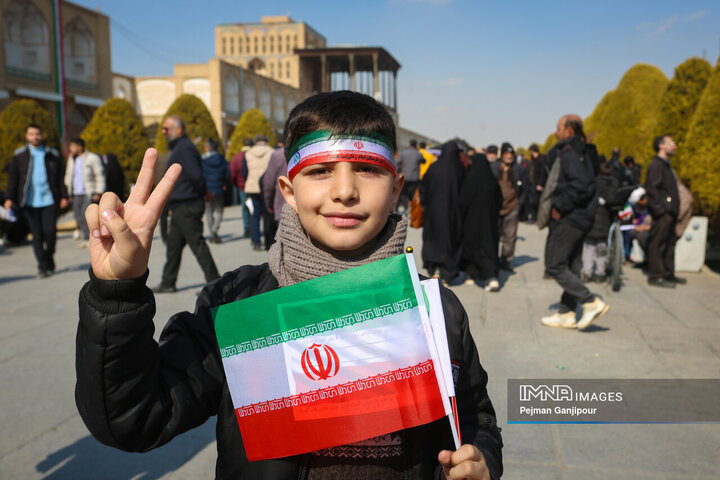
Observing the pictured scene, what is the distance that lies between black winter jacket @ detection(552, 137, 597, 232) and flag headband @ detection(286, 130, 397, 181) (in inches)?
174

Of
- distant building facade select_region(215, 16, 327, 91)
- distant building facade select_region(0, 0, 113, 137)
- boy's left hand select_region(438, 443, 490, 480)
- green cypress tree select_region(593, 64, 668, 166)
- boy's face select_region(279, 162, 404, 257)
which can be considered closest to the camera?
boy's left hand select_region(438, 443, 490, 480)

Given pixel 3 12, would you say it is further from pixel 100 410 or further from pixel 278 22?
pixel 278 22

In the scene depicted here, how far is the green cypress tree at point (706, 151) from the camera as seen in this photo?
27.2ft

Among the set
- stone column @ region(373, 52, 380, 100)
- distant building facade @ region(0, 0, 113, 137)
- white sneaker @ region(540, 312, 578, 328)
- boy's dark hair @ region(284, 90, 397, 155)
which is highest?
stone column @ region(373, 52, 380, 100)

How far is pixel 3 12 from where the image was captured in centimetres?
2289

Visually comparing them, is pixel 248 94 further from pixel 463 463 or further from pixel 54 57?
pixel 463 463

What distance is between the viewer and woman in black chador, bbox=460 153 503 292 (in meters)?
7.36

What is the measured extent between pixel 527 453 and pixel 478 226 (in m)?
4.68

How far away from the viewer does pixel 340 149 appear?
4.59 feet

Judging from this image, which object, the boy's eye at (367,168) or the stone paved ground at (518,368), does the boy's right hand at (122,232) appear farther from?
the stone paved ground at (518,368)

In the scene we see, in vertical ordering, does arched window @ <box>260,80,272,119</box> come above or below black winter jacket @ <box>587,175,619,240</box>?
above

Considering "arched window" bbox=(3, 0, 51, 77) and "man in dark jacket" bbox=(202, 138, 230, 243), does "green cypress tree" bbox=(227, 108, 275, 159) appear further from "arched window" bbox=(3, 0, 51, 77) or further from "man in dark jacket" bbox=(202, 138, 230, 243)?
"man in dark jacket" bbox=(202, 138, 230, 243)

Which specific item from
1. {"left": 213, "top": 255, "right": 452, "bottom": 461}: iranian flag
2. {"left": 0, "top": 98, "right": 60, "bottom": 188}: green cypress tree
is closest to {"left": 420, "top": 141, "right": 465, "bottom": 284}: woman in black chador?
{"left": 213, "top": 255, "right": 452, "bottom": 461}: iranian flag

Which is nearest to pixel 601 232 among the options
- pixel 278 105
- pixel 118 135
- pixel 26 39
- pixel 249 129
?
pixel 118 135
